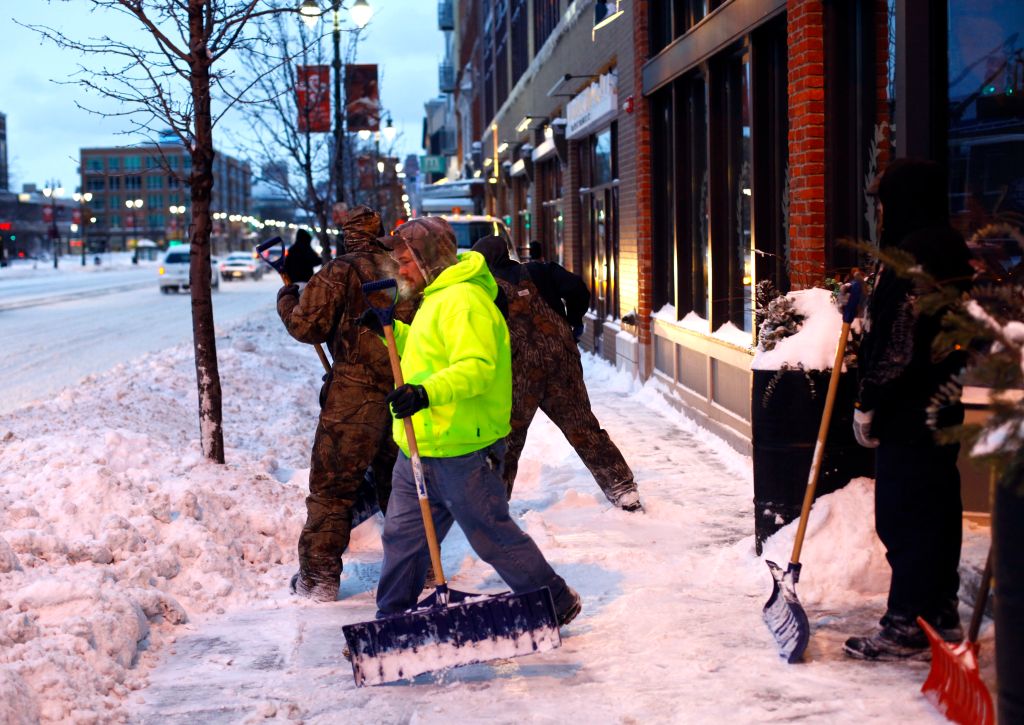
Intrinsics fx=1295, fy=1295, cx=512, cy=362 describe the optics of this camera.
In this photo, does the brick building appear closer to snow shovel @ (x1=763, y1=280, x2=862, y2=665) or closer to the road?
snow shovel @ (x1=763, y1=280, x2=862, y2=665)

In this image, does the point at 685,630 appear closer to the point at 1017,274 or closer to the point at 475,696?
the point at 475,696

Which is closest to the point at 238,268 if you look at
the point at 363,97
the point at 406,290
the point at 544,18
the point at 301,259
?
the point at 363,97

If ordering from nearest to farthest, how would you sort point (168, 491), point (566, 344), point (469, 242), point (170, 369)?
point (168, 491) → point (566, 344) → point (170, 369) → point (469, 242)

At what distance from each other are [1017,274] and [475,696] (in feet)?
→ 11.9

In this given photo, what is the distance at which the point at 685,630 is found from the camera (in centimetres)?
604

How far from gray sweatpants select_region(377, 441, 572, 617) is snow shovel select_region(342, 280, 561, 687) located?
0.32m

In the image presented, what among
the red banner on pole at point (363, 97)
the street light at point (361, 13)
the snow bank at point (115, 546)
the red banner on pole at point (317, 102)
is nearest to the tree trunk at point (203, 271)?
the snow bank at point (115, 546)

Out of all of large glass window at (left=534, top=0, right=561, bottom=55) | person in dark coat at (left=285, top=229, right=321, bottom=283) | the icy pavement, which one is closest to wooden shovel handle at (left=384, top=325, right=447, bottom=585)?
the icy pavement

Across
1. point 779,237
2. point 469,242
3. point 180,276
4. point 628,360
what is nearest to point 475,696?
point 779,237

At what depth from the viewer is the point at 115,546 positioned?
677 cm

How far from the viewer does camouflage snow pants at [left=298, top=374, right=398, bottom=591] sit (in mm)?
6742

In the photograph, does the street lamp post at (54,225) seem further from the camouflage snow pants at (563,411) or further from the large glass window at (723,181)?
the camouflage snow pants at (563,411)

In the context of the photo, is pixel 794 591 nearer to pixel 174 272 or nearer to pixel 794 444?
pixel 794 444

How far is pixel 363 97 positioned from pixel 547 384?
2012 cm
